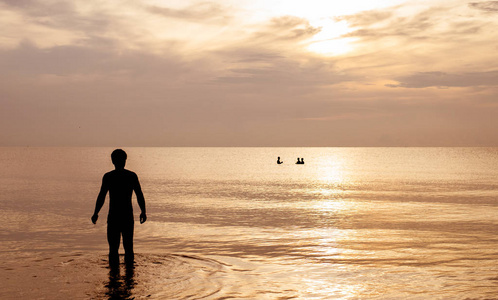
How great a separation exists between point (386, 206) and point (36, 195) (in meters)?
25.1

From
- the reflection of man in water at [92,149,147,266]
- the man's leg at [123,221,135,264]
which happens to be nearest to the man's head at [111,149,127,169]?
the reflection of man in water at [92,149,147,266]

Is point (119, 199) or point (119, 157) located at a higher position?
point (119, 157)

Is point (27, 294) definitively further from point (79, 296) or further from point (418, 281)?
point (418, 281)

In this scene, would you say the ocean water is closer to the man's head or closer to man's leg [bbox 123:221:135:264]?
man's leg [bbox 123:221:135:264]

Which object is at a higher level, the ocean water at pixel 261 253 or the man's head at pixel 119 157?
the man's head at pixel 119 157

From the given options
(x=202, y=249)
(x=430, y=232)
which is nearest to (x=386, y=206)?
(x=430, y=232)

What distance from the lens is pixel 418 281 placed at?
1125 centimetres

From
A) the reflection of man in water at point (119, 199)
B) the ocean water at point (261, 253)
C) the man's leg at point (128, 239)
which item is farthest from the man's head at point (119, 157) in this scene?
the ocean water at point (261, 253)

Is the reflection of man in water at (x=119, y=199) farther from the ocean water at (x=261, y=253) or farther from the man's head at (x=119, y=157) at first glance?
the ocean water at (x=261, y=253)

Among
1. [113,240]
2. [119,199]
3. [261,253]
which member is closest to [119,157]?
[119,199]

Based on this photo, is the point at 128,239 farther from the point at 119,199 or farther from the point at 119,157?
the point at 119,157

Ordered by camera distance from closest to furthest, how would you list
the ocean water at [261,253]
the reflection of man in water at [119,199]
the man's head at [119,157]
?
the ocean water at [261,253], the man's head at [119,157], the reflection of man in water at [119,199]

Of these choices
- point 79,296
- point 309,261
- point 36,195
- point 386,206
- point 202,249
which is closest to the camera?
point 79,296

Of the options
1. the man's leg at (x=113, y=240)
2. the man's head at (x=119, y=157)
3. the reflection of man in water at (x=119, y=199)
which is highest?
the man's head at (x=119, y=157)
